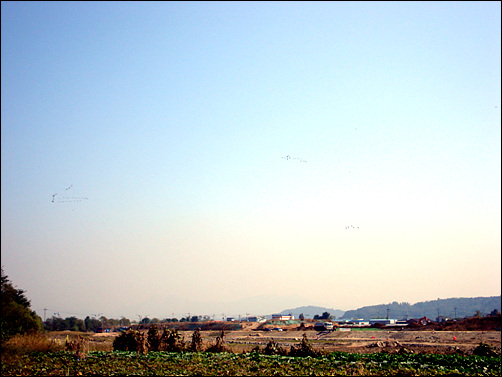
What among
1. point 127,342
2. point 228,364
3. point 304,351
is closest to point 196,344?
point 127,342

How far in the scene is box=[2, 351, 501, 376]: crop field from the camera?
34.3 m

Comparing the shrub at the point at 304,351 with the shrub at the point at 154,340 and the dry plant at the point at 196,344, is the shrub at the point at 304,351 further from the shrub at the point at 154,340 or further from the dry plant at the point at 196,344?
the shrub at the point at 154,340

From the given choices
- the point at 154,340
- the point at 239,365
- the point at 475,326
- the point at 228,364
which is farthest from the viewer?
the point at 475,326

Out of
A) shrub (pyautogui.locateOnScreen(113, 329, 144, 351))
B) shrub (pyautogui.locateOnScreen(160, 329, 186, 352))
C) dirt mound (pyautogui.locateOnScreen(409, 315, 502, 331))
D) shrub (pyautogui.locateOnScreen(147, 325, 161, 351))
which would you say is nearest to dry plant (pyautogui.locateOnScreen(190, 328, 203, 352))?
shrub (pyautogui.locateOnScreen(160, 329, 186, 352))

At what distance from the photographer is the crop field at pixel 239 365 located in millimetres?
34312

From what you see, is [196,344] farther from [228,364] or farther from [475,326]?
[475,326]

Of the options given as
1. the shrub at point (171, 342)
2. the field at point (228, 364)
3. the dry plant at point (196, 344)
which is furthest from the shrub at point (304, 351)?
the shrub at point (171, 342)

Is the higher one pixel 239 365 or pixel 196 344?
pixel 196 344

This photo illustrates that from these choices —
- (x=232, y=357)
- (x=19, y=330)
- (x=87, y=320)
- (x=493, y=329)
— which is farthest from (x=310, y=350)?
(x=87, y=320)

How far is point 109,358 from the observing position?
40812mm

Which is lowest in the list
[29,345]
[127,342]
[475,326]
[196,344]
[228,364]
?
[475,326]

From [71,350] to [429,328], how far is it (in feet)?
259

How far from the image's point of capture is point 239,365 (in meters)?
37.9

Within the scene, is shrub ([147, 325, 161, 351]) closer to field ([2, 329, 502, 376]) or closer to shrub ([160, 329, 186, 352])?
shrub ([160, 329, 186, 352])
